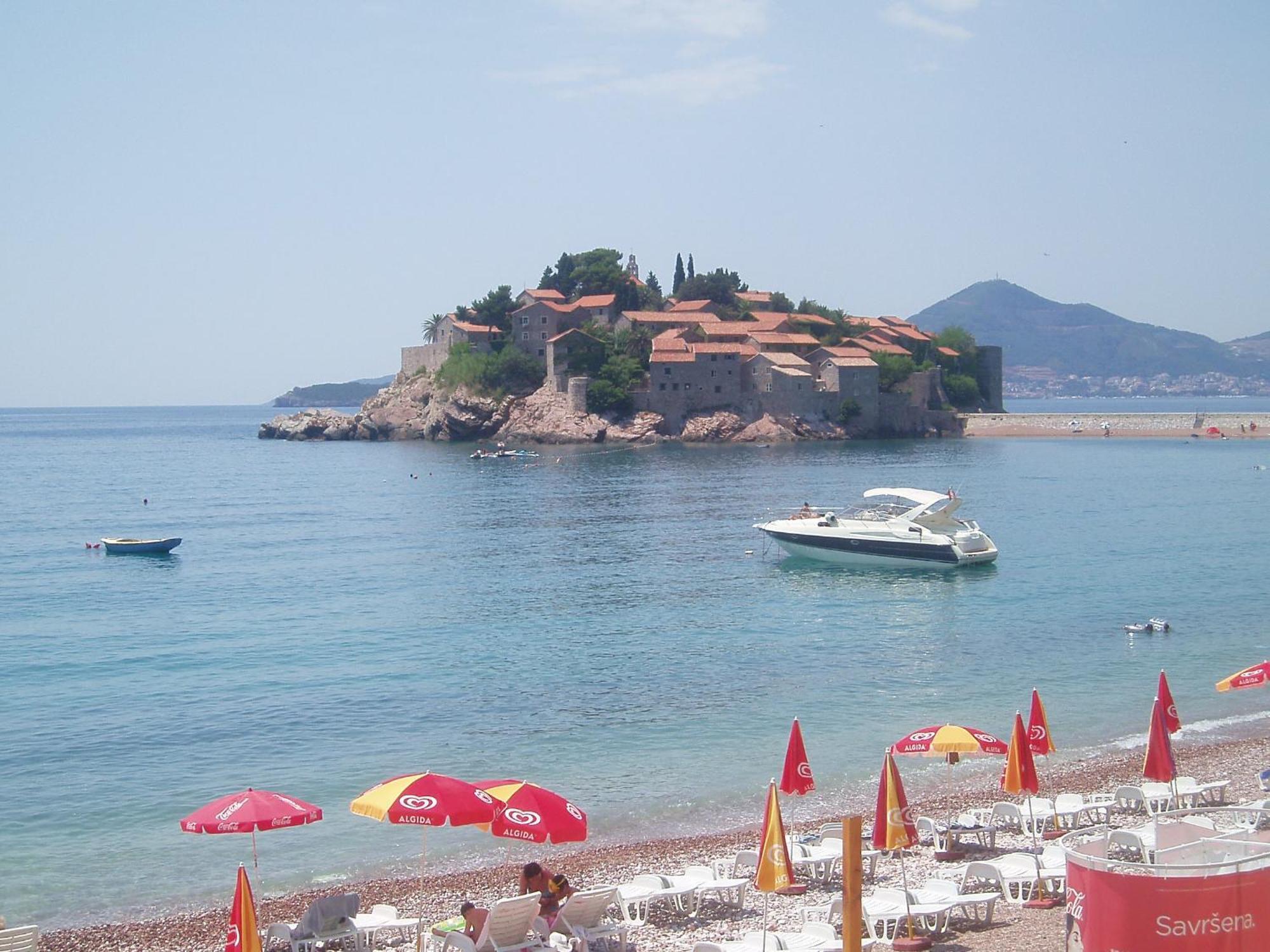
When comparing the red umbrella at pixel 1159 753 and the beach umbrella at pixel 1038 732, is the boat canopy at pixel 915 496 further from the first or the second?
the red umbrella at pixel 1159 753

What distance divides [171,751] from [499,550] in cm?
A: 2508

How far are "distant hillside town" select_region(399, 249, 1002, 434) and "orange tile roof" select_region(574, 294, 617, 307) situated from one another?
0.13 metres

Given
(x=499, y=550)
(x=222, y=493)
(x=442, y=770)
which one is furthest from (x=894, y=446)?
(x=442, y=770)

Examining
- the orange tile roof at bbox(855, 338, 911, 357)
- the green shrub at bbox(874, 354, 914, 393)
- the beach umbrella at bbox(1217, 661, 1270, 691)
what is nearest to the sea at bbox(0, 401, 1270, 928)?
the beach umbrella at bbox(1217, 661, 1270, 691)

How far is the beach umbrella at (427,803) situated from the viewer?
36.4 ft

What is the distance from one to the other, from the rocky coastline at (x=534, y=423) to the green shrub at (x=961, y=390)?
19.8 m

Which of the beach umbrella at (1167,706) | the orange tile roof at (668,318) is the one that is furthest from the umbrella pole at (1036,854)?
the orange tile roof at (668,318)

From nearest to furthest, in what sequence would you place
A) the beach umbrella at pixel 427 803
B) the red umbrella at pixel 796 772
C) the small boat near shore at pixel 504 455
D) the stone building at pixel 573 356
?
1. the beach umbrella at pixel 427 803
2. the red umbrella at pixel 796 772
3. the small boat near shore at pixel 504 455
4. the stone building at pixel 573 356

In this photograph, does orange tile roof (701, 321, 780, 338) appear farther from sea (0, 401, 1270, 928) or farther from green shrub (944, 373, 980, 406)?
sea (0, 401, 1270, 928)

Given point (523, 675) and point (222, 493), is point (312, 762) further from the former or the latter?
point (222, 493)

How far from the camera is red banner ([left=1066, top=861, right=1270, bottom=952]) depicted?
6.01 metres

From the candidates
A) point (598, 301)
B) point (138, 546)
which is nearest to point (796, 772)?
point (138, 546)

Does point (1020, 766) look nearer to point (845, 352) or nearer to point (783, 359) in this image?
point (783, 359)

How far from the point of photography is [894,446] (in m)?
95.1
